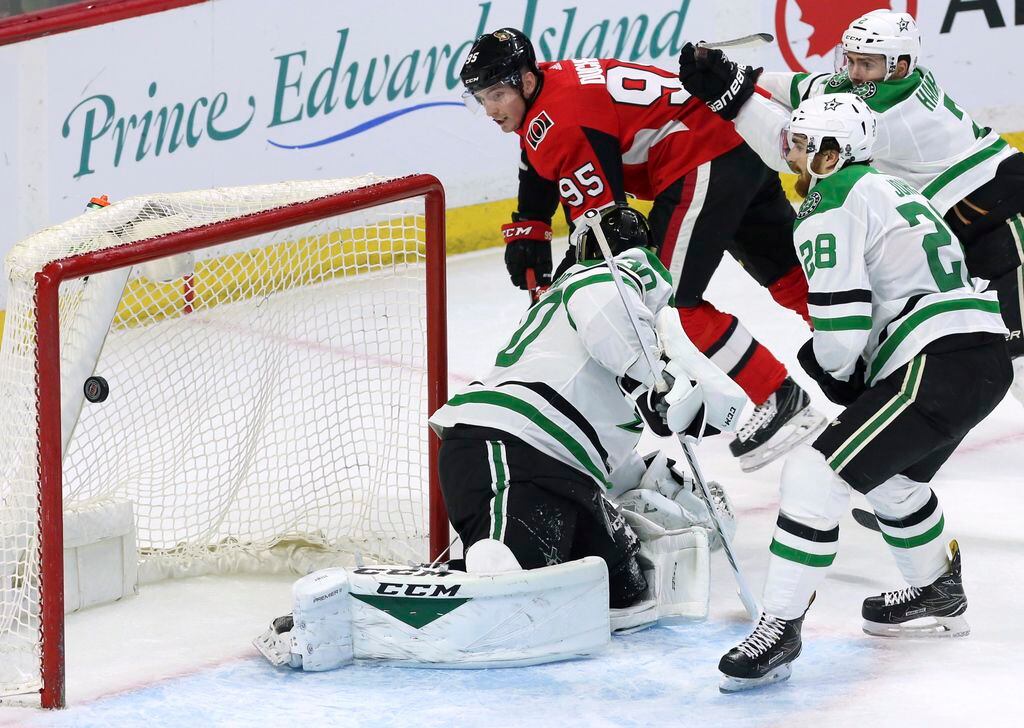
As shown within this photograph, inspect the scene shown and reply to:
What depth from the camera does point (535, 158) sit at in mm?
3574

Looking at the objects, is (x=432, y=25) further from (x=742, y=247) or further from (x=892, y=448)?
(x=892, y=448)

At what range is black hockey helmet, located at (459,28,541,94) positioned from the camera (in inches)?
135

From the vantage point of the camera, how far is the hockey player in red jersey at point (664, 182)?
351cm

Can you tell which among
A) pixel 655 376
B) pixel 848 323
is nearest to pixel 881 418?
pixel 848 323

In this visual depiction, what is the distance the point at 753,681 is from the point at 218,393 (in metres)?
1.54

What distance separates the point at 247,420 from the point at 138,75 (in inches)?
81.9

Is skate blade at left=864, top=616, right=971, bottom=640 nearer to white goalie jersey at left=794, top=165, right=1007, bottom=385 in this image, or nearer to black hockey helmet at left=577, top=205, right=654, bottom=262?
white goalie jersey at left=794, top=165, right=1007, bottom=385

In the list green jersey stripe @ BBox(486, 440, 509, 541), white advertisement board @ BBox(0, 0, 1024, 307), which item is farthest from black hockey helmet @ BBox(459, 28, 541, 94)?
white advertisement board @ BBox(0, 0, 1024, 307)

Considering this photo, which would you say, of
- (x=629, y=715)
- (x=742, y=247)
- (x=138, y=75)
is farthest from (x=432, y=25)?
(x=629, y=715)

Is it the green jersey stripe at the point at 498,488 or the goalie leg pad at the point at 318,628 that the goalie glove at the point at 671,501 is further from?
the goalie leg pad at the point at 318,628

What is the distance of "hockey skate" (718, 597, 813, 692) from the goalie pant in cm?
35

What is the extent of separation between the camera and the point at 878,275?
2834 mm

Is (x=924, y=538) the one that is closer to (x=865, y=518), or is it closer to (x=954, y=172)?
(x=865, y=518)

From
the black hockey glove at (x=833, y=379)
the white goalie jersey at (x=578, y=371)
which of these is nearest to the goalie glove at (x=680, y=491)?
the white goalie jersey at (x=578, y=371)
